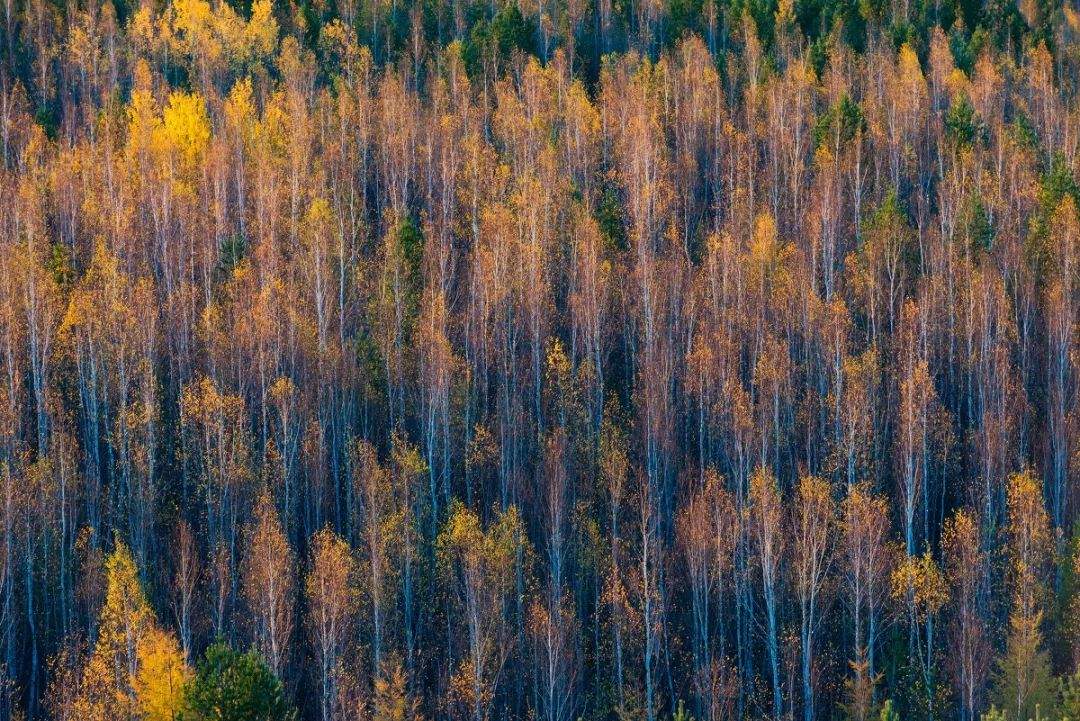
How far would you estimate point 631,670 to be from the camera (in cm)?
3750

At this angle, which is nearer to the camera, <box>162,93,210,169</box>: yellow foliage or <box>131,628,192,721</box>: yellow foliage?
<box>131,628,192,721</box>: yellow foliage

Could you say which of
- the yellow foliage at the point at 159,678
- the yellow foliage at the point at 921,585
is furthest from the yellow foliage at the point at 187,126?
the yellow foliage at the point at 921,585

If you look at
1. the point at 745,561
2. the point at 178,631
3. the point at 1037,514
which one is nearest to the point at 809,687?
the point at 745,561

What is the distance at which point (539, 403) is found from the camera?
152 feet

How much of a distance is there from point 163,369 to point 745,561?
20619mm

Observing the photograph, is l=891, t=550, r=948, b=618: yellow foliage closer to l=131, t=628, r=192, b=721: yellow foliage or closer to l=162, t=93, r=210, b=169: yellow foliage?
l=131, t=628, r=192, b=721: yellow foliage

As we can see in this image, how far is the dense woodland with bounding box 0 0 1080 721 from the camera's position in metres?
36.5

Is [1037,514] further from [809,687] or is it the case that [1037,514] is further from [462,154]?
[462,154]

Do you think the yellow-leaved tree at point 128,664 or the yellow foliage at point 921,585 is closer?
the yellow-leaved tree at point 128,664

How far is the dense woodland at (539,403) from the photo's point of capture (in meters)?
36.5

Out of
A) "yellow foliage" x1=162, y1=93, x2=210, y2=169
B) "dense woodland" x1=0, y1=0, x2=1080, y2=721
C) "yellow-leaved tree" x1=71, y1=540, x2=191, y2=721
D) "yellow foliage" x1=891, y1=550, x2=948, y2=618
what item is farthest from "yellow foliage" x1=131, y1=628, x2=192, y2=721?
"yellow foliage" x1=162, y1=93, x2=210, y2=169

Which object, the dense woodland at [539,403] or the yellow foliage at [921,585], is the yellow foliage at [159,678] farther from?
the yellow foliage at [921,585]

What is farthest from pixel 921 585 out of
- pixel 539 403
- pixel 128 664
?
pixel 128 664

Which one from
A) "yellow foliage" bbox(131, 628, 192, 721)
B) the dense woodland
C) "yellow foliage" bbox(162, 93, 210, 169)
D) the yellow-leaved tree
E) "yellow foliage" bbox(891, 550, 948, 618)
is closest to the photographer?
"yellow foliage" bbox(131, 628, 192, 721)
